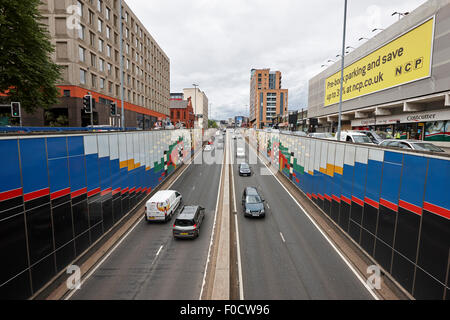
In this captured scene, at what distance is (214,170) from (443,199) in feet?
103

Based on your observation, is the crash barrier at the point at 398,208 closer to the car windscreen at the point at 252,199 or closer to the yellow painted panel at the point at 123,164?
the car windscreen at the point at 252,199

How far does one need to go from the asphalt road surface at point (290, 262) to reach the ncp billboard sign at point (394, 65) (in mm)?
22035

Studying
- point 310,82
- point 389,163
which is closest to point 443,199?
point 389,163

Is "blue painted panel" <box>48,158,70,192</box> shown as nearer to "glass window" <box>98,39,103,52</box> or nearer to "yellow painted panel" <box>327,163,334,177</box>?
"yellow painted panel" <box>327,163,334,177</box>

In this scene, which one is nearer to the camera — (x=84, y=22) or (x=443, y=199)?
(x=443, y=199)

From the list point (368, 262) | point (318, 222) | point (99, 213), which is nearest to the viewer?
point (368, 262)

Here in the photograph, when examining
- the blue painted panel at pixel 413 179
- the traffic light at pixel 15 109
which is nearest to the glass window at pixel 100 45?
the traffic light at pixel 15 109

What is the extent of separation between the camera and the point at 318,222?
18.3 m

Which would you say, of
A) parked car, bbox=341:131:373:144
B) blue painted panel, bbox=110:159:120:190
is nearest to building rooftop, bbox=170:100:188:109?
parked car, bbox=341:131:373:144

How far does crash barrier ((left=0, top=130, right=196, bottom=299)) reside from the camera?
8836 millimetres

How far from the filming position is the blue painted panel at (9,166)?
856cm

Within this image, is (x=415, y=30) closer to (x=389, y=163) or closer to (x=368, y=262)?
(x=389, y=163)

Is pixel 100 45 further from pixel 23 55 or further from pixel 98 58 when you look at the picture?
pixel 23 55

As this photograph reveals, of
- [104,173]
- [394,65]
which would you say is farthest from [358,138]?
[104,173]
